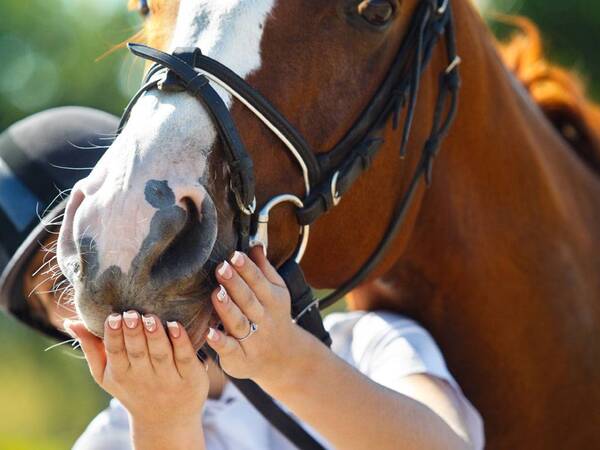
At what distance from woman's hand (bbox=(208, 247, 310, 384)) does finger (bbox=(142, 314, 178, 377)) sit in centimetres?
9

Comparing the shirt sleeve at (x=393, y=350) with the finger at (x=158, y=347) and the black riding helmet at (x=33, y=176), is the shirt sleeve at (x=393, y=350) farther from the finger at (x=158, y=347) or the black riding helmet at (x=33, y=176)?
the black riding helmet at (x=33, y=176)

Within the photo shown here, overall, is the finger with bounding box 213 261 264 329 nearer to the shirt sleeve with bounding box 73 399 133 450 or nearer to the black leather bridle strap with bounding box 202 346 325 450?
the black leather bridle strap with bounding box 202 346 325 450

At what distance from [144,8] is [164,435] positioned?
46.8 inches

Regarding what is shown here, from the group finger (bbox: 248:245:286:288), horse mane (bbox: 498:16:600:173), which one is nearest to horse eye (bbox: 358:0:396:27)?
finger (bbox: 248:245:286:288)

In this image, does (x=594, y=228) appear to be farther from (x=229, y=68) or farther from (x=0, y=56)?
(x=0, y=56)

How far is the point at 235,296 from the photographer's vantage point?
1.87 metres

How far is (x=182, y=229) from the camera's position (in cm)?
187

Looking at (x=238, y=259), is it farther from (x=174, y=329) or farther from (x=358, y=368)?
(x=358, y=368)

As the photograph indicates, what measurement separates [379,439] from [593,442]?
108 centimetres

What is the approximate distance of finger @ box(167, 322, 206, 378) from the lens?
5.99 feet

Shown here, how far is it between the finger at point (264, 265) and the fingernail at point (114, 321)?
1.10ft

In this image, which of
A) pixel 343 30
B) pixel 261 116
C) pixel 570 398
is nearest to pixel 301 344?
pixel 261 116

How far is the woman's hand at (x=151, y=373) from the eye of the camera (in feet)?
5.91

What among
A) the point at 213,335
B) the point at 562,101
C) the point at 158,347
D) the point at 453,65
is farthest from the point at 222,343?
the point at 562,101
